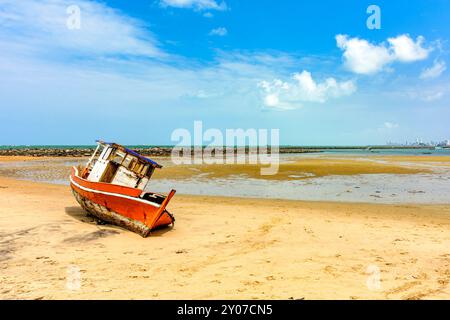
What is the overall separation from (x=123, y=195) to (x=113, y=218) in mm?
1074

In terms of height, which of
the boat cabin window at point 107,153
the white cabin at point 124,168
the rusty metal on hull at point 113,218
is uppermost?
the boat cabin window at point 107,153

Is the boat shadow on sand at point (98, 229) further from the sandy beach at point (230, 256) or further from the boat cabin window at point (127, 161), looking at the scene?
the boat cabin window at point (127, 161)

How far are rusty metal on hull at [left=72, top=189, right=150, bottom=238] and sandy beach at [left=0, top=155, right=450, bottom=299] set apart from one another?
238mm

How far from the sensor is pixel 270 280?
6621 mm

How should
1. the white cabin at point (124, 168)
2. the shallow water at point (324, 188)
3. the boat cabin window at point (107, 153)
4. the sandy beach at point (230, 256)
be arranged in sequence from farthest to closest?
the shallow water at point (324, 188) → the boat cabin window at point (107, 153) → the white cabin at point (124, 168) → the sandy beach at point (230, 256)

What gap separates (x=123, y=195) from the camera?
10477mm

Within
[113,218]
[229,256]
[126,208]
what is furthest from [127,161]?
[229,256]

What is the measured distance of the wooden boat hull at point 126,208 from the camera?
1012 centimetres

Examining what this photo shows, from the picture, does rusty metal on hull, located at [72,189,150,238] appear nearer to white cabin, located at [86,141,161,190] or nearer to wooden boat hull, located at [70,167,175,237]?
wooden boat hull, located at [70,167,175,237]

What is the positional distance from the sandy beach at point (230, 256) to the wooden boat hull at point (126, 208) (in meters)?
0.32

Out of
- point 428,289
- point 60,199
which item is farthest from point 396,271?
point 60,199

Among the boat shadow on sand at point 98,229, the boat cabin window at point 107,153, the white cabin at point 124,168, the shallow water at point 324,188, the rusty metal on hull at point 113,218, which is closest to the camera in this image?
the boat shadow on sand at point 98,229

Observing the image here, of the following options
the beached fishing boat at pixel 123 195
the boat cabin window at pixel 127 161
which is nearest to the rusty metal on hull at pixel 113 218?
the beached fishing boat at pixel 123 195
